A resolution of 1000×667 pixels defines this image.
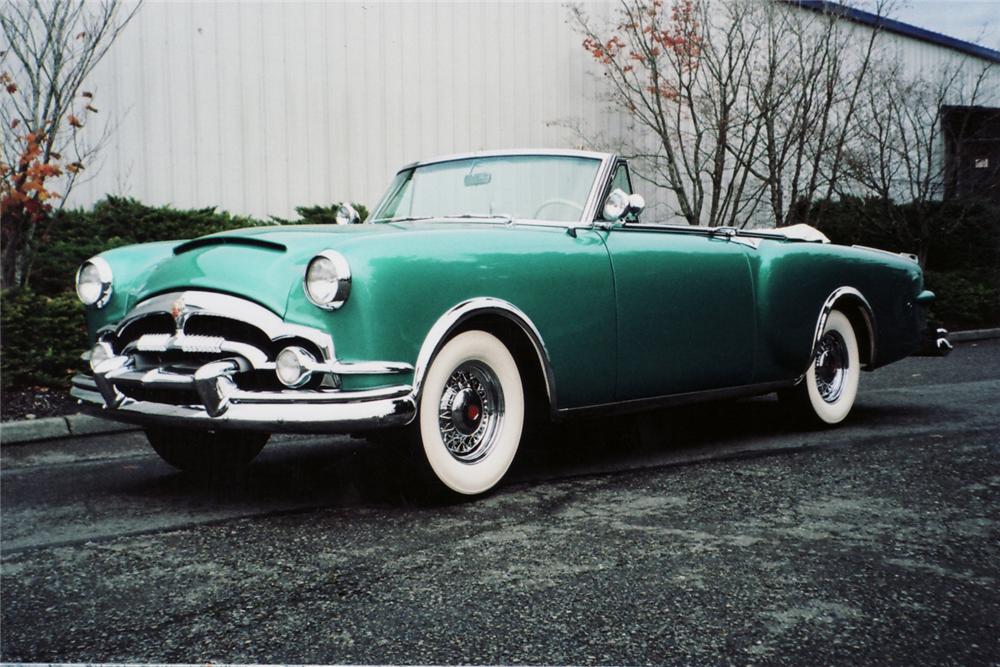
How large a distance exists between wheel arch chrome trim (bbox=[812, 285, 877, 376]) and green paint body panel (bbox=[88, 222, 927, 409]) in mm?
41

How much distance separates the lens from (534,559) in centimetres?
311

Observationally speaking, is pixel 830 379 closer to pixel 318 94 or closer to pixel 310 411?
pixel 310 411

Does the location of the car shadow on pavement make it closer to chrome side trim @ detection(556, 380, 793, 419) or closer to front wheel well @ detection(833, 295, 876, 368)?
chrome side trim @ detection(556, 380, 793, 419)

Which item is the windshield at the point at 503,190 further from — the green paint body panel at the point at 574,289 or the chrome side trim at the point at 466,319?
the chrome side trim at the point at 466,319

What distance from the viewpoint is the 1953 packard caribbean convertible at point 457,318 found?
3.50 m

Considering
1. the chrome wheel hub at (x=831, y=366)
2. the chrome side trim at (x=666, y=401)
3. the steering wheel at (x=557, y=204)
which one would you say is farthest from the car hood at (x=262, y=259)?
the chrome wheel hub at (x=831, y=366)

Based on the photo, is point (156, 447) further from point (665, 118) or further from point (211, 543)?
point (665, 118)

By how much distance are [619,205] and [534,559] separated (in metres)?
1.98

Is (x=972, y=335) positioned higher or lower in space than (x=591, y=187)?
lower

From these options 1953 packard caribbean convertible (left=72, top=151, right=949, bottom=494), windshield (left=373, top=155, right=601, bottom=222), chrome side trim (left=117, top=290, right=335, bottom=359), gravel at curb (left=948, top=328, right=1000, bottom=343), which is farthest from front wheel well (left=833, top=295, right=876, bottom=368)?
gravel at curb (left=948, top=328, right=1000, bottom=343)

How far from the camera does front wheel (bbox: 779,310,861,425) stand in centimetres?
557

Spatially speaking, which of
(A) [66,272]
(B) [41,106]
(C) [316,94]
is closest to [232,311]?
(A) [66,272]

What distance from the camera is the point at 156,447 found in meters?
4.56

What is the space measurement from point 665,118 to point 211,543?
10.3 m
